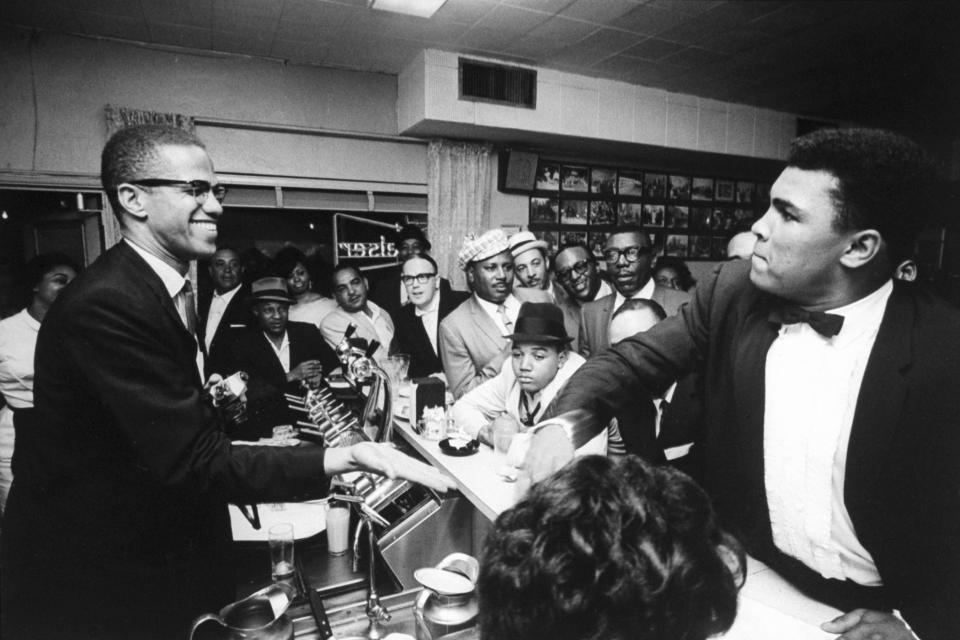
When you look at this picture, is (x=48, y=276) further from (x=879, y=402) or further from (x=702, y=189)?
(x=702, y=189)

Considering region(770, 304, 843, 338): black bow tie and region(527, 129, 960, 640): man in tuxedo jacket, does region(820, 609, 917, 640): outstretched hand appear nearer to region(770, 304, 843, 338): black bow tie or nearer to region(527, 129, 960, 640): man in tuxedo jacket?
region(527, 129, 960, 640): man in tuxedo jacket

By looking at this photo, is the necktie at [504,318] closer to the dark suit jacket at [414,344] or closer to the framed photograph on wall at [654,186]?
the dark suit jacket at [414,344]

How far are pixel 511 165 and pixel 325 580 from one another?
16.5 ft

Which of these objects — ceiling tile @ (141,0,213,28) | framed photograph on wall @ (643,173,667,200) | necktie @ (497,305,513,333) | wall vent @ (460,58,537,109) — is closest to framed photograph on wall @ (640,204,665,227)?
framed photograph on wall @ (643,173,667,200)

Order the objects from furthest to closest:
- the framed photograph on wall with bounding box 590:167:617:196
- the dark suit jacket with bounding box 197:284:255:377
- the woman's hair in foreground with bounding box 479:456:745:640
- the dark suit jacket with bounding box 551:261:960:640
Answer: the framed photograph on wall with bounding box 590:167:617:196, the dark suit jacket with bounding box 197:284:255:377, the dark suit jacket with bounding box 551:261:960:640, the woman's hair in foreground with bounding box 479:456:745:640

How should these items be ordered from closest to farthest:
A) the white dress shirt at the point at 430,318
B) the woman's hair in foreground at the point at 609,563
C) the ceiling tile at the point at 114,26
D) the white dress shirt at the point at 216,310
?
Result: 1. the woman's hair in foreground at the point at 609,563
2. the ceiling tile at the point at 114,26
3. the white dress shirt at the point at 430,318
4. the white dress shirt at the point at 216,310

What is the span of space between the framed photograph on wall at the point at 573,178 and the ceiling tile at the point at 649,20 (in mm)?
2042

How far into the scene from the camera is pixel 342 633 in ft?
4.47

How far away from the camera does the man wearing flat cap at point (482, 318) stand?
12.1ft

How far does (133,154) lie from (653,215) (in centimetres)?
655

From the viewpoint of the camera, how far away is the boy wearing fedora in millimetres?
2562

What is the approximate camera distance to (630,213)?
22.4 feet

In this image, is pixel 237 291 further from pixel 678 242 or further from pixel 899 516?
pixel 678 242

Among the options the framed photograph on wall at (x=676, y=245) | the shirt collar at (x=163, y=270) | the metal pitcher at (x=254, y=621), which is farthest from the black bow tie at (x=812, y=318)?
the framed photograph on wall at (x=676, y=245)
